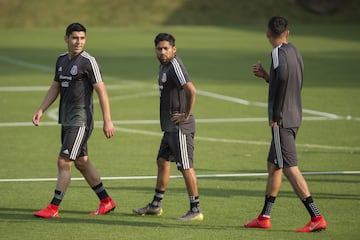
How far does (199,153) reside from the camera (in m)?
17.0

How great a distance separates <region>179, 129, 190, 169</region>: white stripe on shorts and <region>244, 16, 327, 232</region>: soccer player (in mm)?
1123

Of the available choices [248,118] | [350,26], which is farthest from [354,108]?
[350,26]

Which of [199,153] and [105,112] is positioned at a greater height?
[105,112]

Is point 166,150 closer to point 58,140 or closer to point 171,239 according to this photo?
point 171,239

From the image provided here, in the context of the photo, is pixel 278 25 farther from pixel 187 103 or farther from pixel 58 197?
pixel 58 197

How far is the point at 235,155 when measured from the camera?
16797 mm

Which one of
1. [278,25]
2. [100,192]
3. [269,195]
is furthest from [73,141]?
[278,25]

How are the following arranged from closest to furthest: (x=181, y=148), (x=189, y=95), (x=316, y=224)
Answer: (x=316, y=224) < (x=189, y=95) < (x=181, y=148)

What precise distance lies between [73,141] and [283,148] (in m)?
2.59

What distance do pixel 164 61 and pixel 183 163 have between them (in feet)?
4.09

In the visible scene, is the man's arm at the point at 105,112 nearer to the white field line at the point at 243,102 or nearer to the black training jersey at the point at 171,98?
the black training jersey at the point at 171,98

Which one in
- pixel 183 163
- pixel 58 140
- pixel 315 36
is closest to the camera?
pixel 183 163

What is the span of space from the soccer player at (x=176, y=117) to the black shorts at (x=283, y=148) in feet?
3.77

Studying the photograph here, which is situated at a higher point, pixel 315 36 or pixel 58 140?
Result: pixel 315 36
